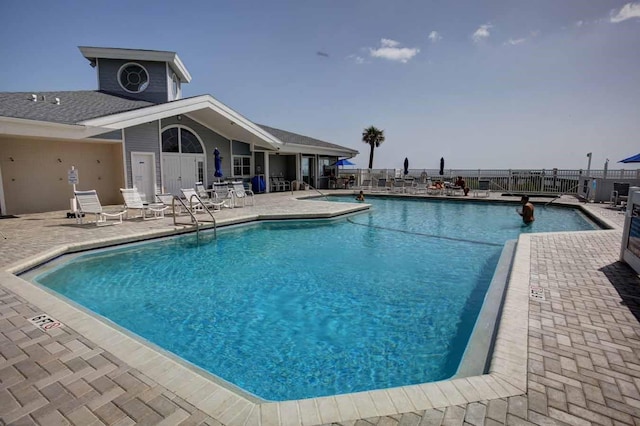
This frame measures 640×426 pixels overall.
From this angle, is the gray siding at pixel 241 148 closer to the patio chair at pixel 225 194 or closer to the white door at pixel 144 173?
the patio chair at pixel 225 194

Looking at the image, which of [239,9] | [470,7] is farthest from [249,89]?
[470,7]

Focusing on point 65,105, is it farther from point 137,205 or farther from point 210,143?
point 210,143

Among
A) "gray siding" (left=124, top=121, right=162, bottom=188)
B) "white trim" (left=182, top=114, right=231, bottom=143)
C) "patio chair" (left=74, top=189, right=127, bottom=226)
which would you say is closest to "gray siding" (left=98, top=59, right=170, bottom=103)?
"white trim" (left=182, top=114, right=231, bottom=143)

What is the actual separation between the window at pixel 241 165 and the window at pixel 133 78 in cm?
502

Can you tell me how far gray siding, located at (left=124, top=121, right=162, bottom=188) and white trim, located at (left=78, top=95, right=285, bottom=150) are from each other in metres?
0.90

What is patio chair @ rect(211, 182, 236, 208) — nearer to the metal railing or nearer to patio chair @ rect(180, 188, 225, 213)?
patio chair @ rect(180, 188, 225, 213)

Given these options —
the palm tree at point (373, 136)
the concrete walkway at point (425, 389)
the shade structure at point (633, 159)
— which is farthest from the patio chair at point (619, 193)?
the palm tree at point (373, 136)

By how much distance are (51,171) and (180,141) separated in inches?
181

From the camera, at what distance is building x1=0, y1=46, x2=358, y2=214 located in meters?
9.84

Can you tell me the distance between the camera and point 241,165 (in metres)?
17.2

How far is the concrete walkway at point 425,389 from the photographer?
1.93m

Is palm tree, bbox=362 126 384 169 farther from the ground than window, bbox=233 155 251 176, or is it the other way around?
palm tree, bbox=362 126 384 169

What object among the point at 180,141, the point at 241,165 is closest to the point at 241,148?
the point at 241,165

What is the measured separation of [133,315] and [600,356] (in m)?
4.98
